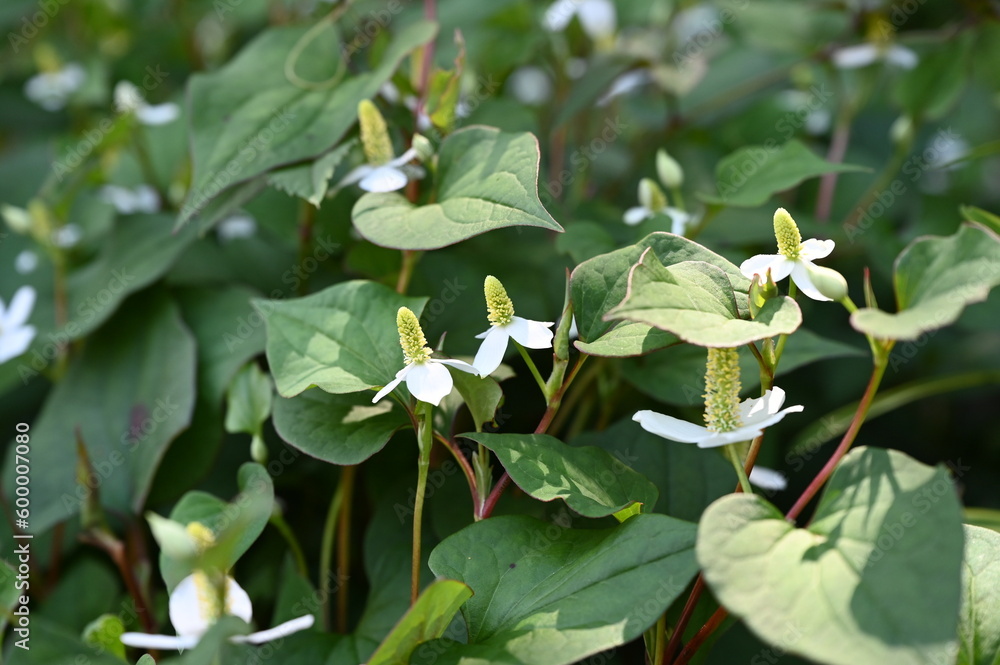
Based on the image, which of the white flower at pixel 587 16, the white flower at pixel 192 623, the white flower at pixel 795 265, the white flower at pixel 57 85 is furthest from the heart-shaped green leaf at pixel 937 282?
the white flower at pixel 57 85

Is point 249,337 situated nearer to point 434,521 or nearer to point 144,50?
point 434,521

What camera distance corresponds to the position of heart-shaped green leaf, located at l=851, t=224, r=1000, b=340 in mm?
413

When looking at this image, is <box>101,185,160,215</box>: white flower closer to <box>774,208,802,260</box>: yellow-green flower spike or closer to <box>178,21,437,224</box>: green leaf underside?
<box>178,21,437,224</box>: green leaf underside

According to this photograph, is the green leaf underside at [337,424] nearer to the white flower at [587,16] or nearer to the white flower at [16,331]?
the white flower at [16,331]

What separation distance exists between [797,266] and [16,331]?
78 centimetres

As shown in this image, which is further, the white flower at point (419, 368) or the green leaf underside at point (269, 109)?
A: the green leaf underside at point (269, 109)

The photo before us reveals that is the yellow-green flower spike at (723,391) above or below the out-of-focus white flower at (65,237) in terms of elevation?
above

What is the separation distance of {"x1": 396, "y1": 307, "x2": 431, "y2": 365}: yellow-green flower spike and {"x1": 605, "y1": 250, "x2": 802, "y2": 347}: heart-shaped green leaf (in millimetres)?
157

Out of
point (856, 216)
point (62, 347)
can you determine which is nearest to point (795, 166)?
point (856, 216)

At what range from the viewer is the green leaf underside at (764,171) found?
708 millimetres

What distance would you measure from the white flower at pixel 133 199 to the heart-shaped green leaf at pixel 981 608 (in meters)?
0.90

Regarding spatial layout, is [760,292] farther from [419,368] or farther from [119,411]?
[119,411]

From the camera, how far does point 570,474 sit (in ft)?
1.72

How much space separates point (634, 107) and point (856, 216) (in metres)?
0.40
